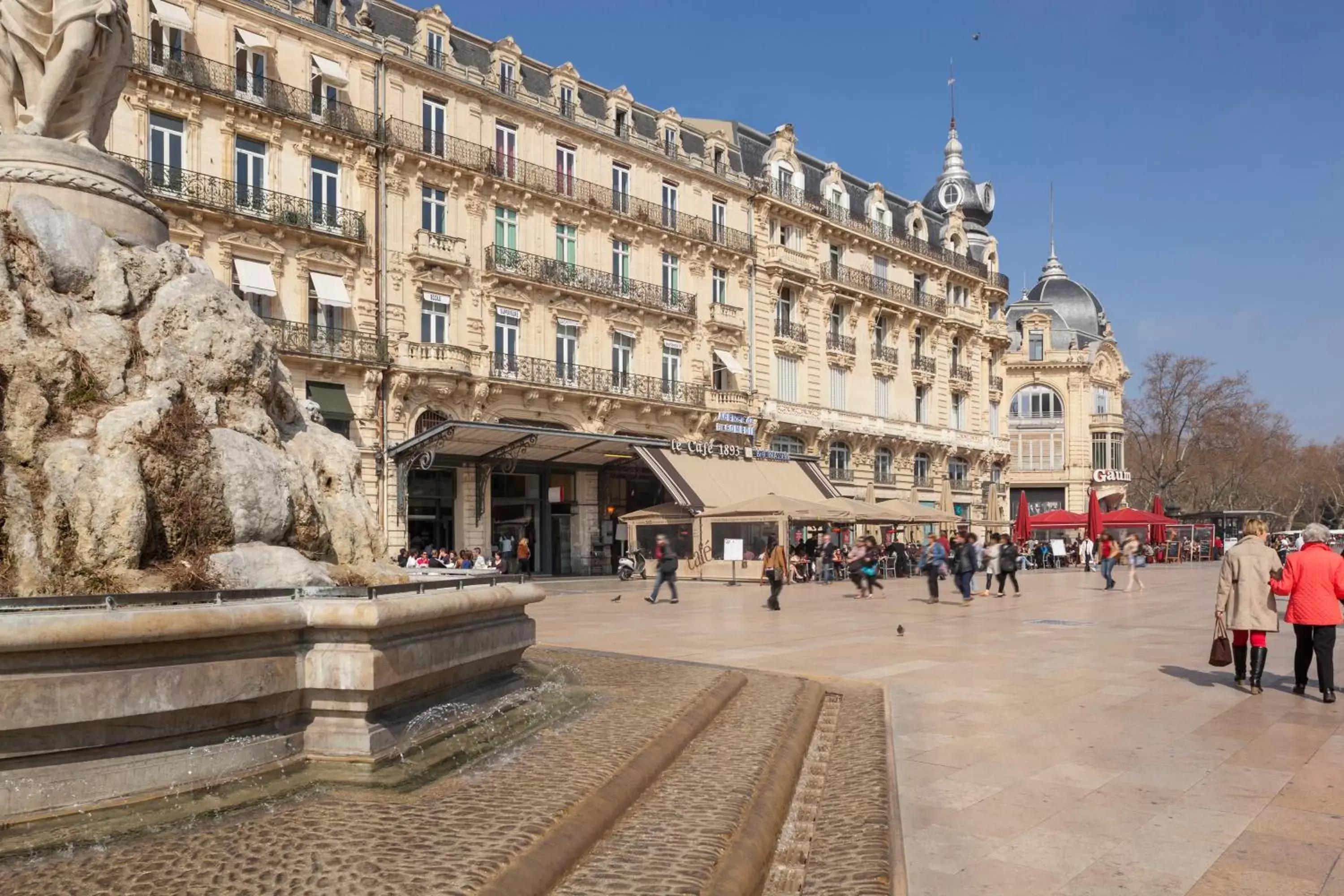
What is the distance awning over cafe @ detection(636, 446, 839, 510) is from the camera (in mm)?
28000

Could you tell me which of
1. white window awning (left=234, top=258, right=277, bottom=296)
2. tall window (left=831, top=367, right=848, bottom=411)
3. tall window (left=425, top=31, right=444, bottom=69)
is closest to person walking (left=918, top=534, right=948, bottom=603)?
white window awning (left=234, top=258, right=277, bottom=296)

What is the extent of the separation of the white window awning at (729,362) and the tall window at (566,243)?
257 inches

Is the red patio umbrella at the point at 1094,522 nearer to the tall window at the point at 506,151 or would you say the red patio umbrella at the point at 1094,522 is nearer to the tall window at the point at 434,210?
the tall window at the point at 506,151

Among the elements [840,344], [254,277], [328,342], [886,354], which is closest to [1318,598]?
[328,342]

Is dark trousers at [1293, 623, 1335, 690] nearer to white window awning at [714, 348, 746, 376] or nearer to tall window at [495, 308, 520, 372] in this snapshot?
tall window at [495, 308, 520, 372]

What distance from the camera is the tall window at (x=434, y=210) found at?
26.7m

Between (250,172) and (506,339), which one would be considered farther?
(506,339)

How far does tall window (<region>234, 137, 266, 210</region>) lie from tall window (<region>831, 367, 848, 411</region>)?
2220 centimetres

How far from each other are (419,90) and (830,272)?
1782 centimetres

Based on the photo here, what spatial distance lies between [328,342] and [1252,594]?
21343mm

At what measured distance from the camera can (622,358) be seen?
31281 mm

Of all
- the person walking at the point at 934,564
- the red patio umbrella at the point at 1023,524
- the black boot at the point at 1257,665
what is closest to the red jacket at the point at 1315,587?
the black boot at the point at 1257,665

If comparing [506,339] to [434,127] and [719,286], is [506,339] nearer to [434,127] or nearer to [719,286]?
[434,127]

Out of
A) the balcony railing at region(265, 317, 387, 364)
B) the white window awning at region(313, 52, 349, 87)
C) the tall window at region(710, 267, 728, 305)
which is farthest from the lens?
the tall window at region(710, 267, 728, 305)
